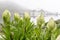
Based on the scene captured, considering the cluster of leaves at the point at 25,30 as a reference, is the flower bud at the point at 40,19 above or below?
above

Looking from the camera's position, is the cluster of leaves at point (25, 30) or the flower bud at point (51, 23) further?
the cluster of leaves at point (25, 30)

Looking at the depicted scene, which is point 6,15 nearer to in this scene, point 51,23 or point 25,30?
point 25,30

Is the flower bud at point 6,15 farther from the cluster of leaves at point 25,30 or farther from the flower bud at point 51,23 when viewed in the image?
the flower bud at point 51,23

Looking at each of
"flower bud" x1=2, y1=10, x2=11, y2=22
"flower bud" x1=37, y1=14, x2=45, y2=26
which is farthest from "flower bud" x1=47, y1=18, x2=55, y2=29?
"flower bud" x1=2, y1=10, x2=11, y2=22

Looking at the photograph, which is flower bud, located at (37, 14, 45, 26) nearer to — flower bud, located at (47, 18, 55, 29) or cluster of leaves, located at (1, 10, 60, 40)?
cluster of leaves, located at (1, 10, 60, 40)

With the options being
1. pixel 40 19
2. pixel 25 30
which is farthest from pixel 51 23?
pixel 25 30

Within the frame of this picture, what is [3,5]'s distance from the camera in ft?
8.99

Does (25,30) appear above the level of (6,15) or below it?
below

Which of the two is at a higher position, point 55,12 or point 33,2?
point 33,2

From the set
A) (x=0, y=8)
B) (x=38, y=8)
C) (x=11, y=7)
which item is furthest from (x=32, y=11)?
(x=0, y=8)

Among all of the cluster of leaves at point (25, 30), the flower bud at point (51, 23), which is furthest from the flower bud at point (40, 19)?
the flower bud at point (51, 23)

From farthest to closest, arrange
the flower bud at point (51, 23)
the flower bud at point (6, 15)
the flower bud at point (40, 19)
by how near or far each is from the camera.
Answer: the flower bud at point (6, 15), the flower bud at point (40, 19), the flower bud at point (51, 23)

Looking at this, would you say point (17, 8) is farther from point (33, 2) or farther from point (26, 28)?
point (26, 28)

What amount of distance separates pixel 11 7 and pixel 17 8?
13cm
